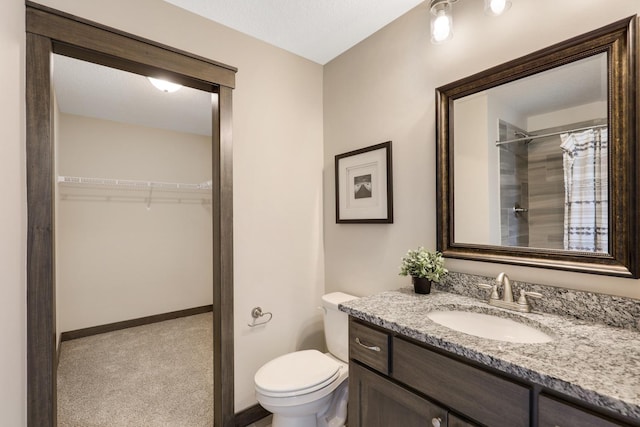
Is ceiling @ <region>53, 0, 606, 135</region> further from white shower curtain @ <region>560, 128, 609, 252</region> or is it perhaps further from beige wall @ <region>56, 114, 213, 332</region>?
beige wall @ <region>56, 114, 213, 332</region>

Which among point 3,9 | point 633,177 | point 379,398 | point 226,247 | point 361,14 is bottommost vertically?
point 379,398

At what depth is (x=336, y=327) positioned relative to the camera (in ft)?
6.09

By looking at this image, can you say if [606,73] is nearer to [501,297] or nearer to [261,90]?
[501,297]

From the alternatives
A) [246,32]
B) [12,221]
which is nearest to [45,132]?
[12,221]

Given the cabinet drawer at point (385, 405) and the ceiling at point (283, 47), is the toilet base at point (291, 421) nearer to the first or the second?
the cabinet drawer at point (385, 405)

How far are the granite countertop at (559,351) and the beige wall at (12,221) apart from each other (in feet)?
4.09

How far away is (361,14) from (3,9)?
1.57 meters

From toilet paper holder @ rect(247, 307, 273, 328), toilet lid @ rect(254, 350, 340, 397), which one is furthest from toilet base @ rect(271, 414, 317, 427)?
toilet paper holder @ rect(247, 307, 273, 328)

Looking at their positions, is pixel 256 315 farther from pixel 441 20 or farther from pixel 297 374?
pixel 441 20

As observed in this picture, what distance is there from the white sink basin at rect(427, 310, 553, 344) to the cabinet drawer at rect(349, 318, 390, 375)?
240 millimetres

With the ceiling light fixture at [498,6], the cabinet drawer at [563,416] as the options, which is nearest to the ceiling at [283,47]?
the ceiling light fixture at [498,6]

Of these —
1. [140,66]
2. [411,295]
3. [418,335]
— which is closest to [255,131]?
[140,66]

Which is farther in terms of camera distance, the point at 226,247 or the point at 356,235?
the point at 356,235

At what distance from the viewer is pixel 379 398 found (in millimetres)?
1170
